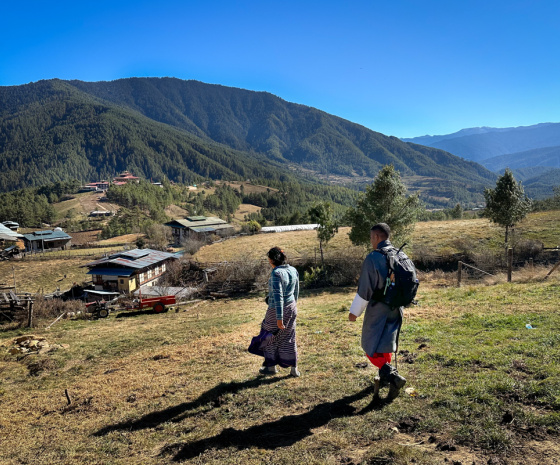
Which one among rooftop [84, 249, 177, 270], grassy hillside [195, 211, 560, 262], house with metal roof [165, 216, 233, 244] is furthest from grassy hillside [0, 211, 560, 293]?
house with metal roof [165, 216, 233, 244]

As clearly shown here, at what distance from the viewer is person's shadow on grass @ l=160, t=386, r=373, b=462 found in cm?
448

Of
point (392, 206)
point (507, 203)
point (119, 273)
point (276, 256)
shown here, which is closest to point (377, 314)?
point (276, 256)

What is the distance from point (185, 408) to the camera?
5.88m

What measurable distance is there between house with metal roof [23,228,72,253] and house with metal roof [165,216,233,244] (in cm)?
2659

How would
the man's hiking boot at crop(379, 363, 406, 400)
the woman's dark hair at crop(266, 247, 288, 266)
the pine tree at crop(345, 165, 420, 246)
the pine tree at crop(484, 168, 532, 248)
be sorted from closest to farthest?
the man's hiking boot at crop(379, 363, 406, 400)
the woman's dark hair at crop(266, 247, 288, 266)
the pine tree at crop(345, 165, 420, 246)
the pine tree at crop(484, 168, 532, 248)

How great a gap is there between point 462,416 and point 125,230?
113 metres

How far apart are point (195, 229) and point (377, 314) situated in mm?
81489

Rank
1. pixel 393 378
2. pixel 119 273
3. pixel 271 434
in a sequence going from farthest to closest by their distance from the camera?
pixel 119 273 < pixel 393 378 < pixel 271 434

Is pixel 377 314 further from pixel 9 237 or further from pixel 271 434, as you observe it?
pixel 9 237

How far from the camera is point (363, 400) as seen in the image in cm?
525

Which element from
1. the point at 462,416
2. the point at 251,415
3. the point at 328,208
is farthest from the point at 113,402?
the point at 328,208

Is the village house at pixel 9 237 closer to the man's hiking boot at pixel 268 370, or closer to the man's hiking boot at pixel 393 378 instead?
the man's hiking boot at pixel 268 370

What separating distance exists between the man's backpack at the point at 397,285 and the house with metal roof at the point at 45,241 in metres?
92.8

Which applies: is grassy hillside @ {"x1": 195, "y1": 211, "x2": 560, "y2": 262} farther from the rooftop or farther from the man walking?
the man walking
